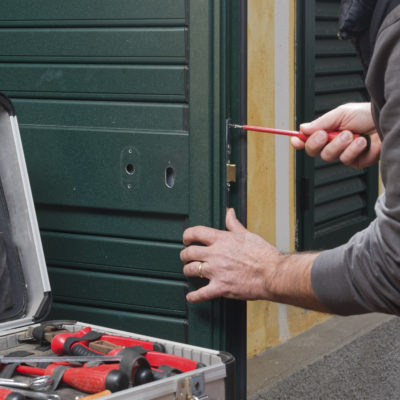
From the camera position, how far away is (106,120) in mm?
2381

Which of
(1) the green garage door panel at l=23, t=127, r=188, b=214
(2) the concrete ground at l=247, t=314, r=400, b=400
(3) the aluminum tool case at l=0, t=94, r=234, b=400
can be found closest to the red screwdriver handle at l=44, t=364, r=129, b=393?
(3) the aluminum tool case at l=0, t=94, r=234, b=400

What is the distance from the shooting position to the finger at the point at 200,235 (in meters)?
2.17

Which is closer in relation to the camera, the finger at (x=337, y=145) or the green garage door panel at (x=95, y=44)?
the finger at (x=337, y=145)

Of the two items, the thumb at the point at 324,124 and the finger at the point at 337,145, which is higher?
the thumb at the point at 324,124

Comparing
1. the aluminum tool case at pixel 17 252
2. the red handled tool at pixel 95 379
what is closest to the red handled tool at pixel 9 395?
the red handled tool at pixel 95 379

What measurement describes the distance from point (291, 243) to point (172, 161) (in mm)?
1879

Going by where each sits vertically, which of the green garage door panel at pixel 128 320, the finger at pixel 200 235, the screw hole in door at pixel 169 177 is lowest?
the green garage door panel at pixel 128 320

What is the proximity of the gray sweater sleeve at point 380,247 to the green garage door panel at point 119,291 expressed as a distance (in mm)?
768

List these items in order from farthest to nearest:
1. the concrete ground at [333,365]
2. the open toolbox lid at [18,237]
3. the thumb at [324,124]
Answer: the concrete ground at [333,365]
the open toolbox lid at [18,237]
the thumb at [324,124]

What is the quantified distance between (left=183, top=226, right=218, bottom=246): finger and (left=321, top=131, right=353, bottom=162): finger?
0.41 metres

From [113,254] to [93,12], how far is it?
0.74 metres

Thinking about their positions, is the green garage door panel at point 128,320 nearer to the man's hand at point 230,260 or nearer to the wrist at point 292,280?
the man's hand at point 230,260

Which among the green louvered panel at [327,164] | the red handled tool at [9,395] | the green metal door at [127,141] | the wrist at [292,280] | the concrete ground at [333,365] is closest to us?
the red handled tool at [9,395]

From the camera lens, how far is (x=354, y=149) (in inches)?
76.0
